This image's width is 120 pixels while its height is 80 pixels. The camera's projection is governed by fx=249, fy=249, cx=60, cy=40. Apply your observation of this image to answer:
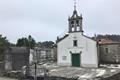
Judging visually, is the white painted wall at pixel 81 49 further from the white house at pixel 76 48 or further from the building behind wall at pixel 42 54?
the building behind wall at pixel 42 54

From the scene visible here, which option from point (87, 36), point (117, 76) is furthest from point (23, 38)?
point (117, 76)

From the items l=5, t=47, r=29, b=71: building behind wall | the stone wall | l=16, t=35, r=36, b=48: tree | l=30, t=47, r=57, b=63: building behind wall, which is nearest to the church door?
the stone wall

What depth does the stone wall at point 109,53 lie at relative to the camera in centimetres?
3970

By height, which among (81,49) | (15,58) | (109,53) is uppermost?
(81,49)

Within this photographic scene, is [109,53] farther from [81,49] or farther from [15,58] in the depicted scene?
[15,58]

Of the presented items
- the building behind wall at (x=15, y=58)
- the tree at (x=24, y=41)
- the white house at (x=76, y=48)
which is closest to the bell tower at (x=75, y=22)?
the white house at (x=76, y=48)

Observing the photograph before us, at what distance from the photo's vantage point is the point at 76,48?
38.6 metres

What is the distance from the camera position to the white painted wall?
A: 37.0 m

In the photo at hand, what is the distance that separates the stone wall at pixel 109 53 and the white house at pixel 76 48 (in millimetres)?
4371

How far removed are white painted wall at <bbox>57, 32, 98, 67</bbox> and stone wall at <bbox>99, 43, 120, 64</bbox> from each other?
4358mm

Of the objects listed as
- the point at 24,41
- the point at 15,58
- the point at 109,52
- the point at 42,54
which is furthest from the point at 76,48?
the point at 24,41

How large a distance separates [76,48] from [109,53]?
5789mm

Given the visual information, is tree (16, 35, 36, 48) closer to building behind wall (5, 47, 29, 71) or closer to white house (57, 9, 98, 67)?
building behind wall (5, 47, 29, 71)

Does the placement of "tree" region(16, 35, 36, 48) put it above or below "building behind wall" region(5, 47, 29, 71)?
above
